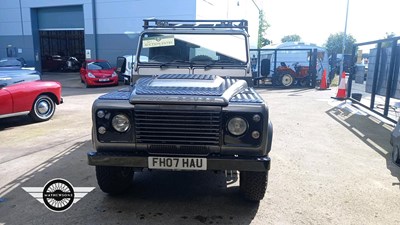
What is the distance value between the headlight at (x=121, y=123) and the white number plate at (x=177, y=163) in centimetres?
38

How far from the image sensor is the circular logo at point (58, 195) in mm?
3719

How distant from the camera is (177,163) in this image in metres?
3.24

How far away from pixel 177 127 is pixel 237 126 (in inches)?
22.6

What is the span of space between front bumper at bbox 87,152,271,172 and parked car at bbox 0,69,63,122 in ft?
16.9

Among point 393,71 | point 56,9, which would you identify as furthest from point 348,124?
point 56,9

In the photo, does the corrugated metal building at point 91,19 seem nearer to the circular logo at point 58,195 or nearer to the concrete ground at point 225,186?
the concrete ground at point 225,186

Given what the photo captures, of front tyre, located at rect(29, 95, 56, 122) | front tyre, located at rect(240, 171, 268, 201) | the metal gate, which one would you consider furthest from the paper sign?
the metal gate

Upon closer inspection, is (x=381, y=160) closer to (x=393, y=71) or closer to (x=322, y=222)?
(x=322, y=222)

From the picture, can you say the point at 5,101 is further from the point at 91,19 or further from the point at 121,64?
the point at 91,19

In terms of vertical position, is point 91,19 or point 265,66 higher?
point 91,19

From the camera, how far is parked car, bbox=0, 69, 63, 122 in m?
7.34

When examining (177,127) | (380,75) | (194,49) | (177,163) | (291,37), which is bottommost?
(177,163)

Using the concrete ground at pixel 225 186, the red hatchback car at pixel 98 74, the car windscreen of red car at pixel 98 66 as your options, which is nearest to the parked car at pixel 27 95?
the concrete ground at pixel 225 186

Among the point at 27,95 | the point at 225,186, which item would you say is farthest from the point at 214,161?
the point at 27,95
